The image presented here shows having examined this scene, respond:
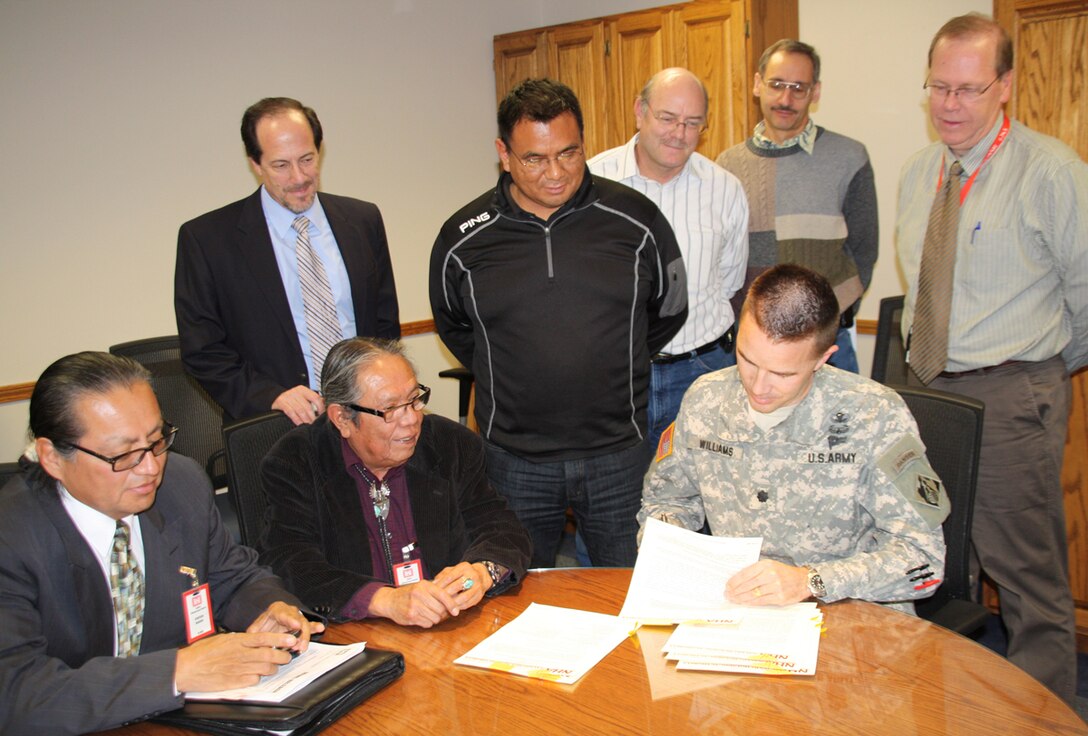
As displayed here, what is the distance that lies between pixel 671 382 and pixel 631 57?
214 centimetres

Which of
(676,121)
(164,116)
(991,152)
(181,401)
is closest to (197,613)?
(181,401)

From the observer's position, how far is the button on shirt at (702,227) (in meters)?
3.10

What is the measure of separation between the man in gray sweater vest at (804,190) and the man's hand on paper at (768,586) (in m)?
1.63

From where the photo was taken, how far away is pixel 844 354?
340cm

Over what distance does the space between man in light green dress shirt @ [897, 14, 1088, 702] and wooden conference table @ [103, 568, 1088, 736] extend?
119cm

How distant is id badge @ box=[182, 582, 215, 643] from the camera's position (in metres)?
1.92

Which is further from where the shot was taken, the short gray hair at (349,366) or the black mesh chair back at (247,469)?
the black mesh chair back at (247,469)

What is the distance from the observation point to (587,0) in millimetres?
5348

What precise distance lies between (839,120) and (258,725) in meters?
3.77

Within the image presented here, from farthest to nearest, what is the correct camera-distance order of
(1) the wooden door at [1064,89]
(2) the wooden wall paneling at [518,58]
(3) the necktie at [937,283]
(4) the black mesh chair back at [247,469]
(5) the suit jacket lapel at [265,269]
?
(2) the wooden wall paneling at [518,58] → (1) the wooden door at [1064,89] → (5) the suit jacket lapel at [265,269] → (3) the necktie at [937,283] → (4) the black mesh chair back at [247,469]

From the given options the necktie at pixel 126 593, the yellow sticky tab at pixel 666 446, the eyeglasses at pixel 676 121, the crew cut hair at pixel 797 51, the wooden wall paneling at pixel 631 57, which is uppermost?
the wooden wall paneling at pixel 631 57

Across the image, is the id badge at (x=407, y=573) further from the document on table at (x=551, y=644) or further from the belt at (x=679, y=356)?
the belt at (x=679, y=356)

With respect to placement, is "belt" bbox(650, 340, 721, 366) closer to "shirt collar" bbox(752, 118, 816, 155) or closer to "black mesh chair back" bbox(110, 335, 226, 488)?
"shirt collar" bbox(752, 118, 816, 155)

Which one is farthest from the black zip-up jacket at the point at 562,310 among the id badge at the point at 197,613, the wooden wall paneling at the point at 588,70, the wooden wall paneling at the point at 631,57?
the wooden wall paneling at the point at 588,70
